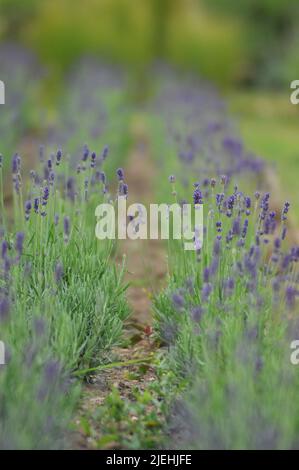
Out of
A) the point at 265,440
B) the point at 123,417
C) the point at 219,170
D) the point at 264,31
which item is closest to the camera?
the point at 265,440

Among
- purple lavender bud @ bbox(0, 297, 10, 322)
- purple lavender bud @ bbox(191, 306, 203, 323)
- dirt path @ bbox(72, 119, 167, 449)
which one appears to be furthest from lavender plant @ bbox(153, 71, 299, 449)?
purple lavender bud @ bbox(0, 297, 10, 322)

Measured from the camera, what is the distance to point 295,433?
10.3 ft

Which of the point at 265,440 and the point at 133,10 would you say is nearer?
the point at 265,440

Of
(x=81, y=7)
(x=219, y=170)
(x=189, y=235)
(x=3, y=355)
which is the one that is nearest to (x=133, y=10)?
(x=81, y=7)

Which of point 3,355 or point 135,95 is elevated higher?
point 135,95

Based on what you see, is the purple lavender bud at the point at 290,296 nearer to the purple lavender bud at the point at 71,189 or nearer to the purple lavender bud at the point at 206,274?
the purple lavender bud at the point at 206,274

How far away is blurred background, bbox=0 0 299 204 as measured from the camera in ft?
57.4

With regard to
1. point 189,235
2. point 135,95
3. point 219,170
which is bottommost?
point 189,235

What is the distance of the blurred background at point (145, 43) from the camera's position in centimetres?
1750

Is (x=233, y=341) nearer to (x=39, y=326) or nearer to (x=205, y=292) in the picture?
(x=205, y=292)


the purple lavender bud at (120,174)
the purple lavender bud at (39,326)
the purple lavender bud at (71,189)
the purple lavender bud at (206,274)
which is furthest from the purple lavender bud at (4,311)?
the purple lavender bud at (71,189)

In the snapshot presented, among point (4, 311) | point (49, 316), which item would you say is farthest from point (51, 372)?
point (49, 316)
